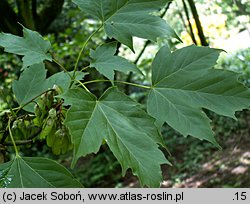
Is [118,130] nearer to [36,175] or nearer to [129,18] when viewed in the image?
[36,175]

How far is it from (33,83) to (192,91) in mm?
421

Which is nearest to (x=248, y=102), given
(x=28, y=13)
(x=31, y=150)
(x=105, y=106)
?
(x=105, y=106)

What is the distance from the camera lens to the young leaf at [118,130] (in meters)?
0.67

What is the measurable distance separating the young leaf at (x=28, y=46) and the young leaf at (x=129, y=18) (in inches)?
5.6

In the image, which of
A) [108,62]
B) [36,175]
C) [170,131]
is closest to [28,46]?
[108,62]

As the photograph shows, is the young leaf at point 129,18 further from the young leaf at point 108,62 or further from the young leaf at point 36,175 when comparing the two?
the young leaf at point 36,175

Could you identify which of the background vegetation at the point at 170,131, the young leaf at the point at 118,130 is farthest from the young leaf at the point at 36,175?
the background vegetation at the point at 170,131

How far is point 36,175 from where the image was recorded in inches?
28.5

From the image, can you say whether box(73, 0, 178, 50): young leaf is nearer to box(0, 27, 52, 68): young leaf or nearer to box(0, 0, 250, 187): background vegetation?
box(0, 27, 52, 68): young leaf

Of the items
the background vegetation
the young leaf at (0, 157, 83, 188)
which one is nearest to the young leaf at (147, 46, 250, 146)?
the young leaf at (0, 157, 83, 188)

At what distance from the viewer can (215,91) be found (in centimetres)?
82

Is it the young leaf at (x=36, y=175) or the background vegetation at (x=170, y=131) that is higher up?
the young leaf at (x=36, y=175)

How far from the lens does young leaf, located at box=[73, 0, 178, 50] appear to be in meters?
0.88
